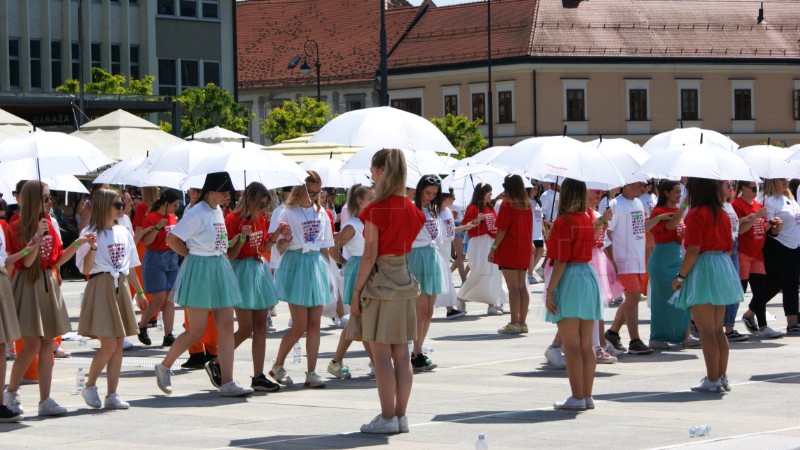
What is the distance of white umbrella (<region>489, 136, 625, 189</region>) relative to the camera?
13445 mm

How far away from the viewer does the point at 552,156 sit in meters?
13.8

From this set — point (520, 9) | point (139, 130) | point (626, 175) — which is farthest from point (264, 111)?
point (626, 175)

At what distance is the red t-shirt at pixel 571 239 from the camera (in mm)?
11859

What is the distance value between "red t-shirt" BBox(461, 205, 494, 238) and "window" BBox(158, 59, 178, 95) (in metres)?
41.3

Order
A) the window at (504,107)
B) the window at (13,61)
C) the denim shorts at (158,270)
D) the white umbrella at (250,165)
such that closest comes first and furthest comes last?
the white umbrella at (250,165)
the denim shorts at (158,270)
the window at (13,61)
the window at (504,107)

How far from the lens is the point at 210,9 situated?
62.5 m

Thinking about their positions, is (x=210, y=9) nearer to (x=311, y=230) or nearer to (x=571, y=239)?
(x=311, y=230)

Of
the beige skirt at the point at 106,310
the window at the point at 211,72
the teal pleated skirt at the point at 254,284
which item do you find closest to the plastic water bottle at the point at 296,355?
the teal pleated skirt at the point at 254,284

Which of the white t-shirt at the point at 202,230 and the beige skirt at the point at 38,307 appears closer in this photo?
the beige skirt at the point at 38,307

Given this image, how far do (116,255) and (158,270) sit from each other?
4791 millimetres

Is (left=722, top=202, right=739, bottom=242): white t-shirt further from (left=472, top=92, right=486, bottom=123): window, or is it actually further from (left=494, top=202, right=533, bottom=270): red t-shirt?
(left=472, top=92, right=486, bottom=123): window

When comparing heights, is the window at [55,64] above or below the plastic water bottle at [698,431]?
above

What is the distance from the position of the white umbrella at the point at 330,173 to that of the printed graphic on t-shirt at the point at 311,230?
9.00 m

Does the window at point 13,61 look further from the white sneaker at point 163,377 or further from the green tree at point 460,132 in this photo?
the white sneaker at point 163,377
